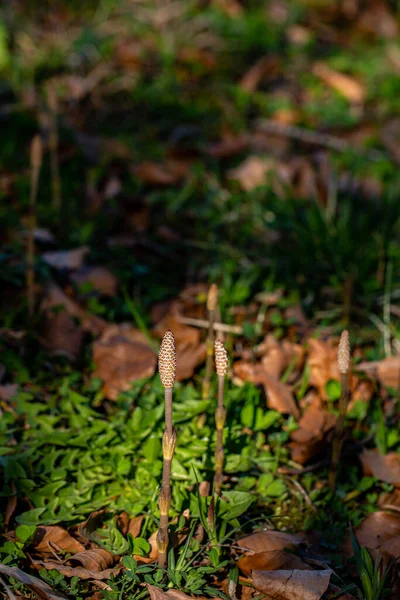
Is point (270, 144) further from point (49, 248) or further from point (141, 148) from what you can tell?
point (49, 248)

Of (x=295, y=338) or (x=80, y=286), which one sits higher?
(x=80, y=286)

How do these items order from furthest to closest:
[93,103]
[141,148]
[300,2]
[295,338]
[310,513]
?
[300,2], [93,103], [141,148], [295,338], [310,513]

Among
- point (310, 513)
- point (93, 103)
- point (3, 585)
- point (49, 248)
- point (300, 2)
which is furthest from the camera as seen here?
point (300, 2)

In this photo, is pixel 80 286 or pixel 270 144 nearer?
pixel 80 286

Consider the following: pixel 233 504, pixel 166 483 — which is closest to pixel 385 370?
pixel 233 504

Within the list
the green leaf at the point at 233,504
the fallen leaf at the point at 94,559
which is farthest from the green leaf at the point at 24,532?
the green leaf at the point at 233,504

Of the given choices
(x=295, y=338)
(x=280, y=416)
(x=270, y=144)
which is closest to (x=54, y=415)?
(x=280, y=416)

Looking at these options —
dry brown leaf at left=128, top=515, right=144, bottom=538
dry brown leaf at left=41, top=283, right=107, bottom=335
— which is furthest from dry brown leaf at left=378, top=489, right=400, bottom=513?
dry brown leaf at left=41, top=283, right=107, bottom=335
